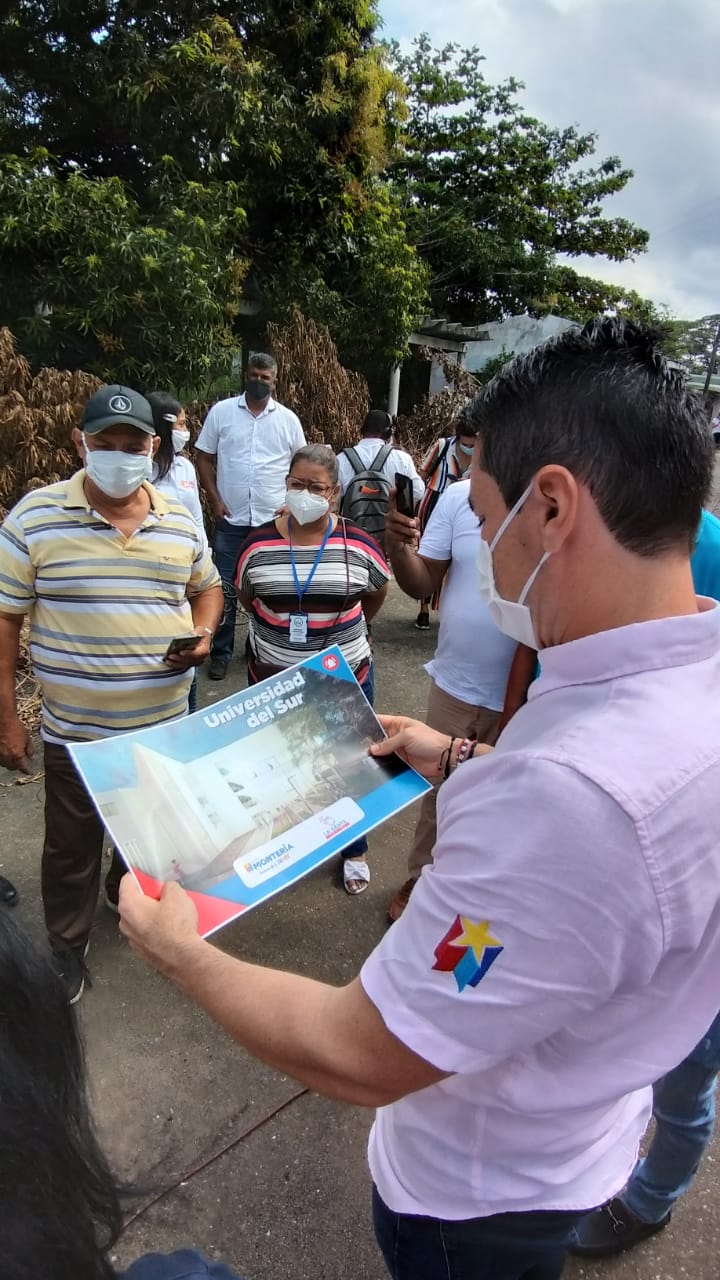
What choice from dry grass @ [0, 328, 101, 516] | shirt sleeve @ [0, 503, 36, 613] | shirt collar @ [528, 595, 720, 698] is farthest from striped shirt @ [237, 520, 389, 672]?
dry grass @ [0, 328, 101, 516]

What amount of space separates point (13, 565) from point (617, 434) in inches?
74.5

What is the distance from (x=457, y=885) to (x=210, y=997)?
0.42 m

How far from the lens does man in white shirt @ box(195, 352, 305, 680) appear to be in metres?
5.00

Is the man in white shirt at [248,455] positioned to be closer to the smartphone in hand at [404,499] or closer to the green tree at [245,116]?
the smartphone in hand at [404,499]

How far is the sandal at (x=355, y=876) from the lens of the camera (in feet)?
9.95

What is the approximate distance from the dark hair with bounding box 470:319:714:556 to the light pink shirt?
0.12 m

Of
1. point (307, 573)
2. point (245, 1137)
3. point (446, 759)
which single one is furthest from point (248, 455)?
point (245, 1137)

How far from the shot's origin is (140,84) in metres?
7.45

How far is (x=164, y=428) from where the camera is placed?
409 cm

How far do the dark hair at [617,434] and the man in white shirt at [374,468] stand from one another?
11.8 ft

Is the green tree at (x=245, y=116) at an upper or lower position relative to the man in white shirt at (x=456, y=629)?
upper

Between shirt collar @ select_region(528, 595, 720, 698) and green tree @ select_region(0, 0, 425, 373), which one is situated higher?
green tree @ select_region(0, 0, 425, 373)

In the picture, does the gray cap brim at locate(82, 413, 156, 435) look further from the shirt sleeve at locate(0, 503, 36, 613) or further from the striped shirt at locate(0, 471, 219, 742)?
the shirt sleeve at locate(0, 503, 36, 613)

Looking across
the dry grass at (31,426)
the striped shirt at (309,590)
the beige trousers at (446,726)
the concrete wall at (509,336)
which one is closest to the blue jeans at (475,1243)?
the beige trousers at (446,726)
